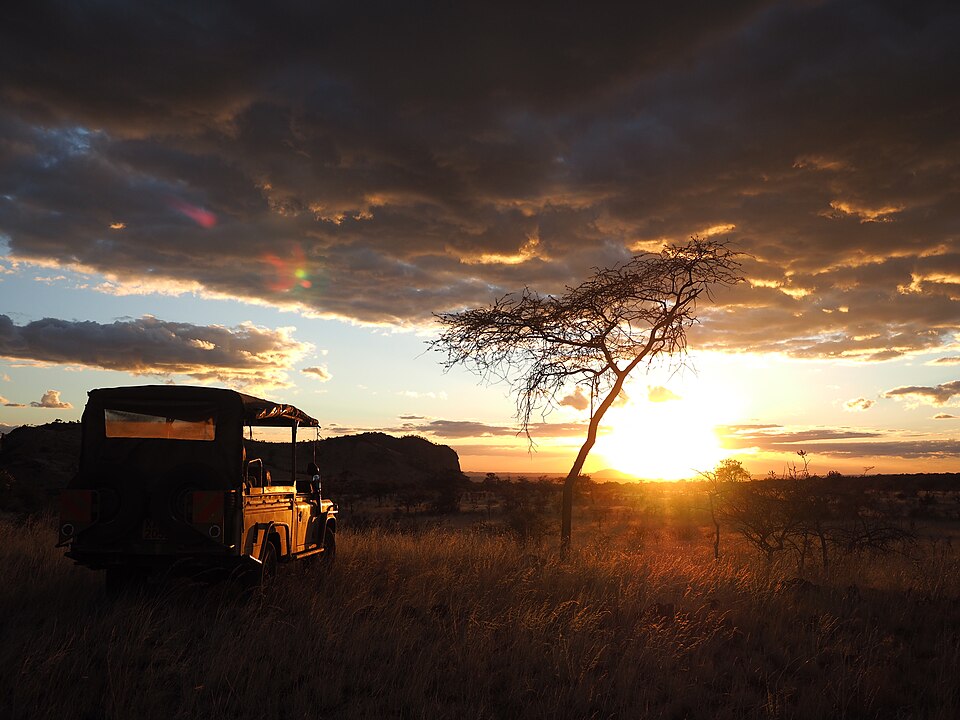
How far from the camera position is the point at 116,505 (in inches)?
365

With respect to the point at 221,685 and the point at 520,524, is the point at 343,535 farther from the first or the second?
the point at 221,685

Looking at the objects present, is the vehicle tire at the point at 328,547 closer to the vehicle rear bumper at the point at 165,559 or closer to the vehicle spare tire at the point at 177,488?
the vehicle rear bumper at the point at 165,559

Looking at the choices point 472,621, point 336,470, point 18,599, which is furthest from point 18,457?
point 472,621

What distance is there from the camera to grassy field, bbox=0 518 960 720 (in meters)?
6.51

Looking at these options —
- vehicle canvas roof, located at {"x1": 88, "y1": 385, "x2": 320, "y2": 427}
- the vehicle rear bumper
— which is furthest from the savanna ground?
vehicle canvas roof, located at {"x1": 88, "y1": 385, "x2": 320, "y2": 427}

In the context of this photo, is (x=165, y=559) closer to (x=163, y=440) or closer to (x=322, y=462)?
(x=163, y=440)

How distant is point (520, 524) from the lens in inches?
891

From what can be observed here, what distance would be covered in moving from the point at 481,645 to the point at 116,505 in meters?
4.87

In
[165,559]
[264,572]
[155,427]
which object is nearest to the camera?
[165,559]

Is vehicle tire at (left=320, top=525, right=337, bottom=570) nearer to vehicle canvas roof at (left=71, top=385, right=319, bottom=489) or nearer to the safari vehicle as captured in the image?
the safari vehicle

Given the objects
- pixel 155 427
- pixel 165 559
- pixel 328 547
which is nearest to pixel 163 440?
pixel 155 427

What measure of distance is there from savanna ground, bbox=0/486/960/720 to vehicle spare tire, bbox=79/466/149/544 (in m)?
0.86

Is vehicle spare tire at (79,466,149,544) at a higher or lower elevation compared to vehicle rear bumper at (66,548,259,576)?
higher

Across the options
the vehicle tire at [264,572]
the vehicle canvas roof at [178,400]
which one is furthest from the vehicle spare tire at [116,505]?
the vehicle tire at [264,572]
